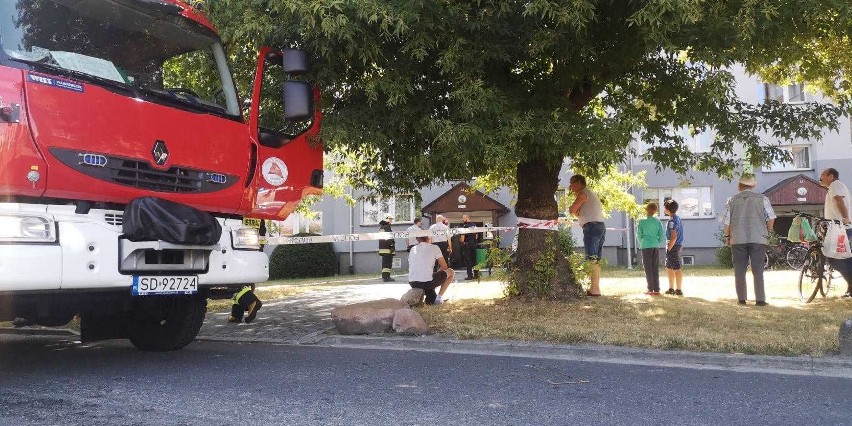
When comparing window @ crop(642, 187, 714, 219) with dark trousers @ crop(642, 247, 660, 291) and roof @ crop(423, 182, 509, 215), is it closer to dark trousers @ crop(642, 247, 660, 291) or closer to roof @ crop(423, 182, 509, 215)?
roof @ crop(423, 182, 509, 215)

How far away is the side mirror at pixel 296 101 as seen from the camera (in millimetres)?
6141

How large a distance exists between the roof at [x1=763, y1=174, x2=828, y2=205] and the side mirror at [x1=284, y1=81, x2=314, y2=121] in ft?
74.4

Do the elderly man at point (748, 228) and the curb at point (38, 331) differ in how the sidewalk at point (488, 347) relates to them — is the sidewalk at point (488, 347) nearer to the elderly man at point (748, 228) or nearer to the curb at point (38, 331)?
the curb at point (38, 331)

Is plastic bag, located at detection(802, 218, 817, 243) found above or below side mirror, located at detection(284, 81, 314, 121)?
below

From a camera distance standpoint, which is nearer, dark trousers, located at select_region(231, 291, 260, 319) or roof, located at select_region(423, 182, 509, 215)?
dark trousers, located at select_region(231, 291, 260, 319)

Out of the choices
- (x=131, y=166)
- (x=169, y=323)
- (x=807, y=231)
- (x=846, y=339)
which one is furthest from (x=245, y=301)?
(x=807, y=231)

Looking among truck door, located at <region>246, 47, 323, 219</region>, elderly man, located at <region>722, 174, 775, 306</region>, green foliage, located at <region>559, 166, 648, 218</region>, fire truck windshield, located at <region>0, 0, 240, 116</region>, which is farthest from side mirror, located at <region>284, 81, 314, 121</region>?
green foliage, located at <region>559, 166, 648, 218</region>

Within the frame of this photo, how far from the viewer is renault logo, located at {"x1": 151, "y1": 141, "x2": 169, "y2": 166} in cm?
530

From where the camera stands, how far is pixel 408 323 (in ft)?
24.1

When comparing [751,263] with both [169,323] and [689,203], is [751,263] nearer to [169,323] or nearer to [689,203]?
[169,323]

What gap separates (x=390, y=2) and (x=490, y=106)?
1.46 m

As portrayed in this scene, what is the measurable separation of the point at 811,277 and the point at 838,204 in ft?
3.86

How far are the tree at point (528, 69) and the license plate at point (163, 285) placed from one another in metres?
2.28

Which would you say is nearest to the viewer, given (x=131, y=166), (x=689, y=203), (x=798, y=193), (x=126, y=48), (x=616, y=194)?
(x=131, y=166)
